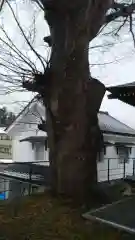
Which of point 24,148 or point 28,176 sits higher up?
point 24,148

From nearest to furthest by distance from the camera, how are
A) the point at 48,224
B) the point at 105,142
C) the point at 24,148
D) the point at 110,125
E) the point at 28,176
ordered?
the point at 48,224 → the point at 28,176 → the point at 105,142 → the point at 110,125 → the point at 24,148

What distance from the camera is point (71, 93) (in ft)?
19.3

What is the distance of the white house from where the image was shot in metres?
19.3

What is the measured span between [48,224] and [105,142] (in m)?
13.1

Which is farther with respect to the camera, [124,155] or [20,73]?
[124,155]

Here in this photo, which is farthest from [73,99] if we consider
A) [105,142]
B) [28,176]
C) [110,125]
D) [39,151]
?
[39,151]

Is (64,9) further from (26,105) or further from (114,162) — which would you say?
(114,162)

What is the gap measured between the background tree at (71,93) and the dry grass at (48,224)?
18.9 inches

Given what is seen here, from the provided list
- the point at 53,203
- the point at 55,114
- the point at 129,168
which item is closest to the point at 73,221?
the point at 53,203

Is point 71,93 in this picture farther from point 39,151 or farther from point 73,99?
point 39,151

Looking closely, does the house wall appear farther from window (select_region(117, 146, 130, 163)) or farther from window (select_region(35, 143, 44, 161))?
window (select_region(117, 146, 130, 163))

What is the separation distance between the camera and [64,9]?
600cm

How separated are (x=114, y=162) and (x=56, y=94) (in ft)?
49.9

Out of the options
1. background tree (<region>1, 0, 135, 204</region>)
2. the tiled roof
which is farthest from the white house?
background tree (<region>1, 0, 135, 204</region>)
